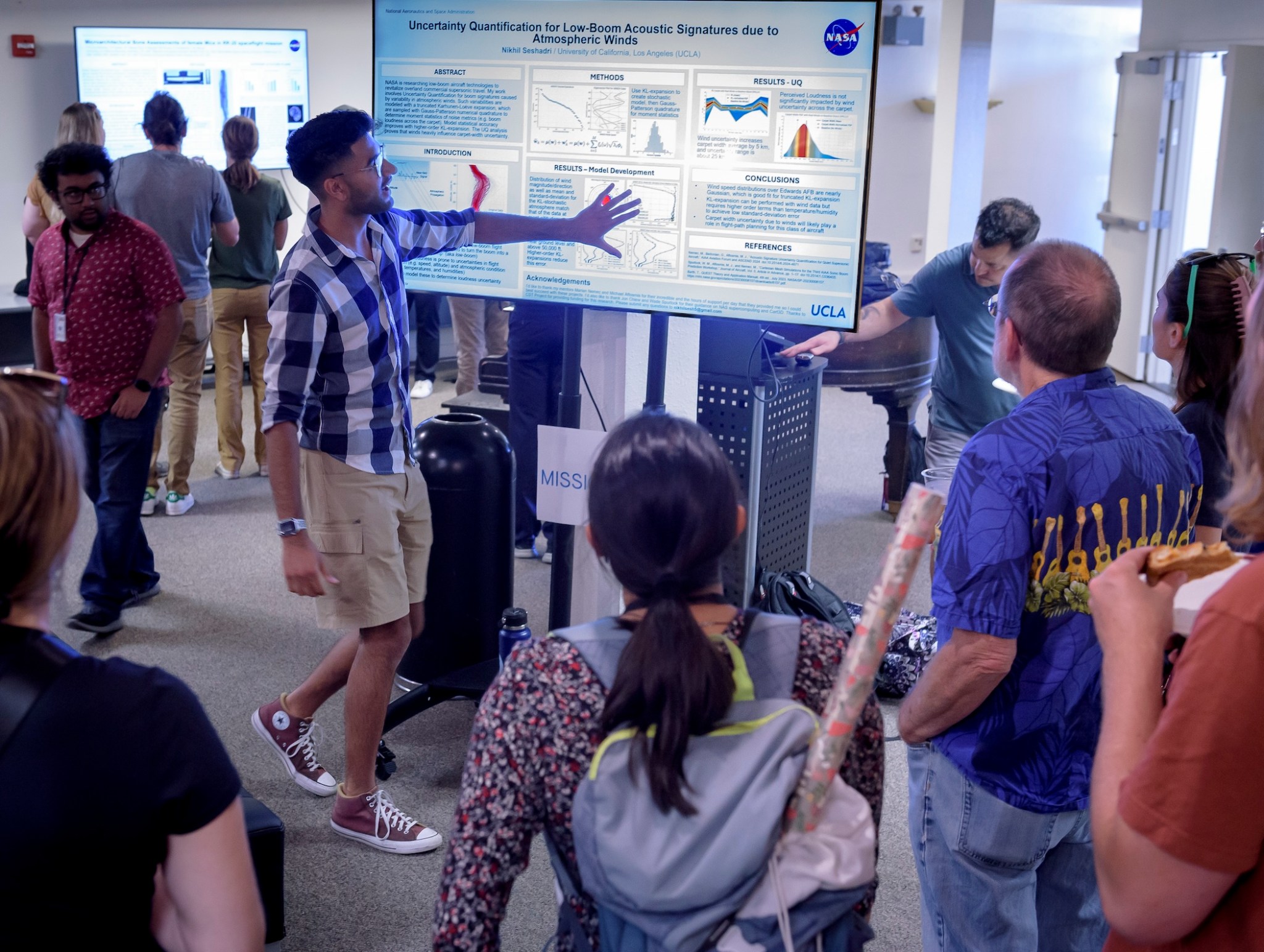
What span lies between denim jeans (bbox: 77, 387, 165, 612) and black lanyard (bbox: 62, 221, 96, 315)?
1.29 ft

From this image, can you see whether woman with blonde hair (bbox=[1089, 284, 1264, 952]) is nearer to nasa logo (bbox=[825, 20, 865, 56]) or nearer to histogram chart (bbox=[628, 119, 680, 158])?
nasa logo (bbox=[825, 20, 865, 56])

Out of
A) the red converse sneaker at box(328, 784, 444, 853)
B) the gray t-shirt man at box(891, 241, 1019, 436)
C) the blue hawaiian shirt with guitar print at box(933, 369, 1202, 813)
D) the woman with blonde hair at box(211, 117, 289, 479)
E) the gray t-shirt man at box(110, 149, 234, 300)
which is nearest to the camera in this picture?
the blue hawaiian shirt with guitar print at box(933, 369, 1202, 813)

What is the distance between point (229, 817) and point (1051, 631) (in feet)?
3.77

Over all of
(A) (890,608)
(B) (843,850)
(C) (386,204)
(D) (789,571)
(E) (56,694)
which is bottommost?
(D) (789,571)

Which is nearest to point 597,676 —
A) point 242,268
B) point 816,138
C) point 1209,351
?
point 1209,351

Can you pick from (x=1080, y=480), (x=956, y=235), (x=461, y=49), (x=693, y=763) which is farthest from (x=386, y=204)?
(x=956, y=235)

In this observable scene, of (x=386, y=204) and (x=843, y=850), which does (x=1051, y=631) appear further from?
(x=386, y=204)

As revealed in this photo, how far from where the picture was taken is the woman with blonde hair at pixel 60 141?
5.24 meters

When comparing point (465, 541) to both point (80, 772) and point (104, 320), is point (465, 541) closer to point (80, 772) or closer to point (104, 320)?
point (104, 320)

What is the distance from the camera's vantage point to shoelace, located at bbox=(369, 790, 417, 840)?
2.85 meters

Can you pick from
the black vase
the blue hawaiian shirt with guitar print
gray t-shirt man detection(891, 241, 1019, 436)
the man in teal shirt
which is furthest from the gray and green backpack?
gray t-shirt man detection(891, 241, 1019, 436)

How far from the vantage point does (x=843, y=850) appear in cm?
114

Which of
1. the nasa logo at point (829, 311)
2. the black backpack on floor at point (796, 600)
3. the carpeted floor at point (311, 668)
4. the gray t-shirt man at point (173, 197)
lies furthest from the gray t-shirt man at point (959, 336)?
the gray t-shirt man at point (173, 197)

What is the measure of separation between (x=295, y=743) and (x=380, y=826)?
14.9 inches
